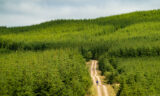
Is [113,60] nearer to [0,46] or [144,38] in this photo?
[144,38]

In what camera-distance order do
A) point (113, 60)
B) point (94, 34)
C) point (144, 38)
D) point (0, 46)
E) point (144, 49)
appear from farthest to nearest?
point (94, 34) < point (0, 46) < point (144, 38) < point (144, 49) < point (113, 60)

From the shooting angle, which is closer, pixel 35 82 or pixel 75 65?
pixel 35 82

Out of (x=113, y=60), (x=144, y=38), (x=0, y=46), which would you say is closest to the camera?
(x=113, y=60)

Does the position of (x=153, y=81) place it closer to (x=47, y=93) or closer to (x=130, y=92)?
(x=130, y=92)

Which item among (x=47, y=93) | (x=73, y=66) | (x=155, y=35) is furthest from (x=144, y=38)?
(x=47, y=93)

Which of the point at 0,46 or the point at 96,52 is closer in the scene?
the point at 96,52

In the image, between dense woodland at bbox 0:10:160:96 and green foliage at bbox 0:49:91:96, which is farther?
dense woodland at bbox 0:10:160:96

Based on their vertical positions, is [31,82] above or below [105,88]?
above

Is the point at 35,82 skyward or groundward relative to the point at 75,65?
skyward

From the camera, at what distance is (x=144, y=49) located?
5187 inches

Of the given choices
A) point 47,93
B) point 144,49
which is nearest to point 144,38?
point 144,49

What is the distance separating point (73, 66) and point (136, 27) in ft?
404

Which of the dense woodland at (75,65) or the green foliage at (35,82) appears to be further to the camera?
the dense woodland at (75,65)

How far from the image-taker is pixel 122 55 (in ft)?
434
